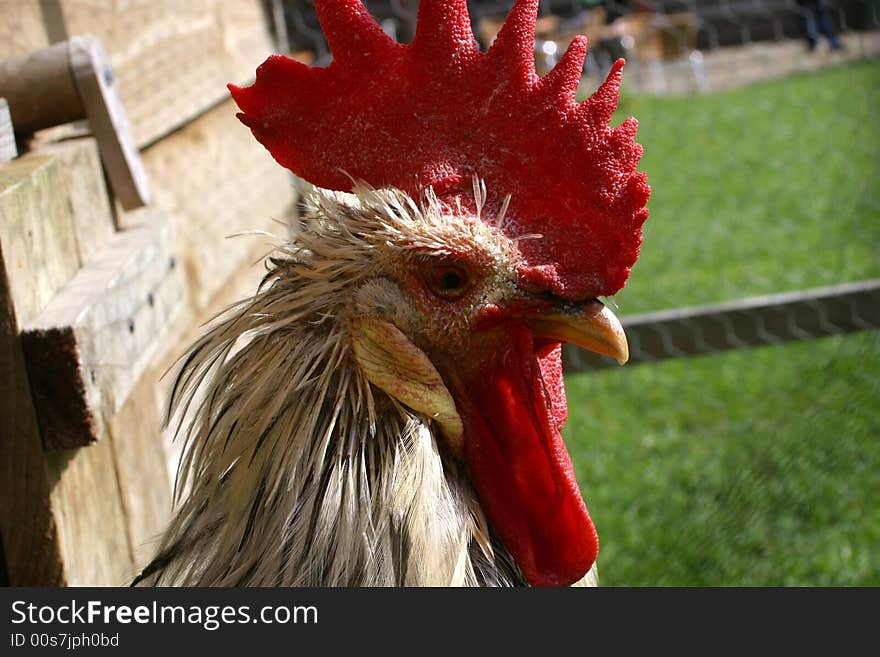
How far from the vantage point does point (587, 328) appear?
143 cm

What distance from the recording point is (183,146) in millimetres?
2852

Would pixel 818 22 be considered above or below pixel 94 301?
below

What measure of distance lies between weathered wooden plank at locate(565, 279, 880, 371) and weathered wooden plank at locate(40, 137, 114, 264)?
2.06 m

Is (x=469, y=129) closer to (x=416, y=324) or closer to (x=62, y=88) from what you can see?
(x=416, y=324)

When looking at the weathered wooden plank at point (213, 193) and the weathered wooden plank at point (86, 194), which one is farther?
the weathered wooden plank at point (213, 193)

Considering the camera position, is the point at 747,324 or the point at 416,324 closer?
the point at 416,324

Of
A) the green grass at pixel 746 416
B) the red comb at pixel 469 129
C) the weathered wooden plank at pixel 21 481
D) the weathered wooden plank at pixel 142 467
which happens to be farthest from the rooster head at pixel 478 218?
the green grass at pixel 746 416

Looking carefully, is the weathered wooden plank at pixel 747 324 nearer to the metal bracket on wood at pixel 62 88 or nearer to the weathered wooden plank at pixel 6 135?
the metal bracket on wood at pixel 62 88

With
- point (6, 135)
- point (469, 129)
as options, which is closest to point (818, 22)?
point (469, 129)

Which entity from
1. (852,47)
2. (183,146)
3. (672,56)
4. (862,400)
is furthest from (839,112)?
(183,146)

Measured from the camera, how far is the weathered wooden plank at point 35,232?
4.96 ft

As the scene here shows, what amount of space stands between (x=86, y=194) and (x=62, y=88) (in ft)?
0.71

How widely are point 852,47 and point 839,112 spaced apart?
831 millimetres

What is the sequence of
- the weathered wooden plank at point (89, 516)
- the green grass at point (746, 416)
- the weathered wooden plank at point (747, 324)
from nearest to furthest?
the weathered wooden plank at point (89, 516) → the green grass at point (746, 416) → the weathered wooden plank at point (747, 324)
